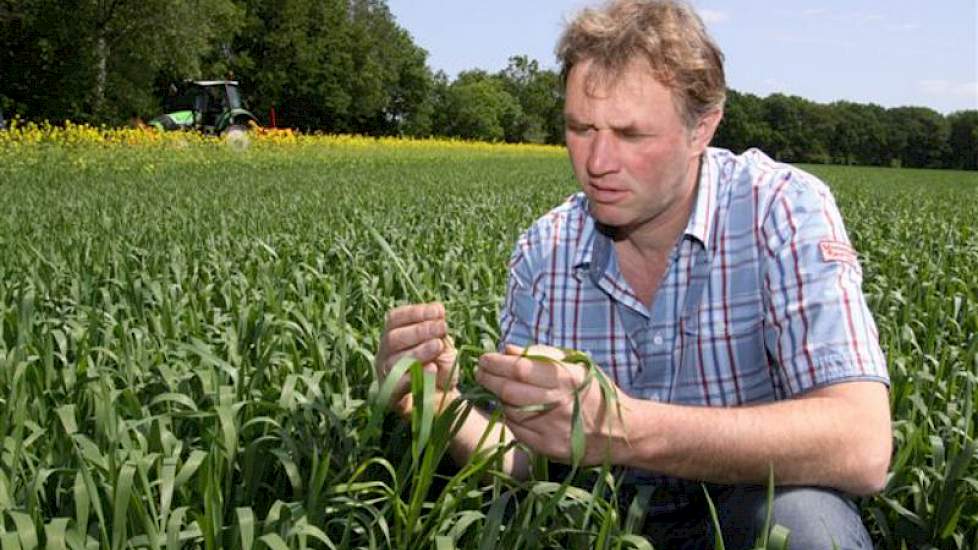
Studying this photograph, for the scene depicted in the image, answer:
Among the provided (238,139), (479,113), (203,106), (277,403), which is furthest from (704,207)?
(479,113)

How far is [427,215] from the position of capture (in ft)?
28.7

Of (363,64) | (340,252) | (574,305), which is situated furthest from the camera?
(363,64)

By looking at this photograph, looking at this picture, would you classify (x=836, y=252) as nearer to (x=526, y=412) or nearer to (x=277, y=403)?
(x=526, y=412)

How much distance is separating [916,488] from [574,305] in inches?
31.7

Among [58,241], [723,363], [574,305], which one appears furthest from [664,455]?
[58,241]

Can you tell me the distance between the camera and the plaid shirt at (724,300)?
72.8 inches

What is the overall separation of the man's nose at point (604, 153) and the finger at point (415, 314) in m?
0.39

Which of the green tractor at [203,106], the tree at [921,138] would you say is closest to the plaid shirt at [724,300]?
the green tractor at [203,106]

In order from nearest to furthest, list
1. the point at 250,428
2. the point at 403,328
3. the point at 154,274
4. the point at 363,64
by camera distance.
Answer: the point at 403,328 → the point at 250,428 → the point at 154,274 → the point at 363,64

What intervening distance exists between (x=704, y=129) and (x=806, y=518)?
760 mm

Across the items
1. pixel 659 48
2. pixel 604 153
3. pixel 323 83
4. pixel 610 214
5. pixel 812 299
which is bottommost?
pixel 812 299

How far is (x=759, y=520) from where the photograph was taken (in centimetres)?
178

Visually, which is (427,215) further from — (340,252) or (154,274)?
(154,274)

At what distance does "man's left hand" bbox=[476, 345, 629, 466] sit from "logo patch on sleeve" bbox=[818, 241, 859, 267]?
57cm
